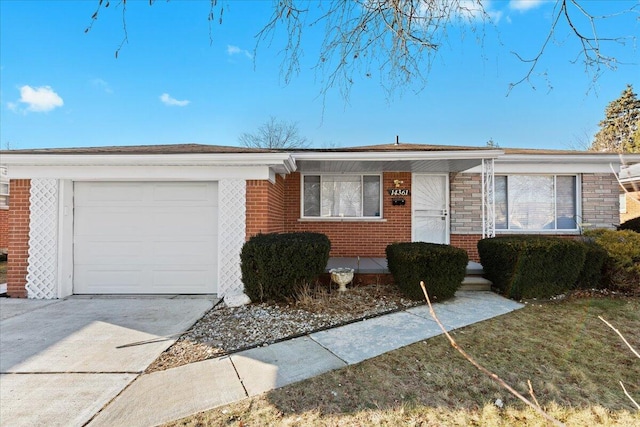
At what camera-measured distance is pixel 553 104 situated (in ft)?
10.8

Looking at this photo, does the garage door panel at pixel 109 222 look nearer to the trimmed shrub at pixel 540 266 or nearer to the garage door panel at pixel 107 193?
the garage door panel at pixel 107 193

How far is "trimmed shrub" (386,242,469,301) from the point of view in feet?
17.5

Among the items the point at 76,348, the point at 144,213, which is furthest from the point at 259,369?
the point at 144,213

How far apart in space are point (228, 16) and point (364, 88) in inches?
56.8

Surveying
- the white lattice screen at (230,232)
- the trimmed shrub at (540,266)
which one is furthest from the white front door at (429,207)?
the white lattice screen at (230,232)

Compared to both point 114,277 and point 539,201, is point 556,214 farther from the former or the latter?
point 114,277

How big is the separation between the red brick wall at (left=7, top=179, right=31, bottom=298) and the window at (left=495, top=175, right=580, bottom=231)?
35.7ft

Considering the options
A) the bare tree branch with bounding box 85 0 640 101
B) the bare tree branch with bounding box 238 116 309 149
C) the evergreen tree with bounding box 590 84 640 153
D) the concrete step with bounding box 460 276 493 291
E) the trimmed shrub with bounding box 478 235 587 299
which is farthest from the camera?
the bare tree branch with bounding box 238 116 309 149

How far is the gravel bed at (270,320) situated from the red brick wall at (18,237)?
163 inches

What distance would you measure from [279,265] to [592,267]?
229 inches

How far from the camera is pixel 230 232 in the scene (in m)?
6.32

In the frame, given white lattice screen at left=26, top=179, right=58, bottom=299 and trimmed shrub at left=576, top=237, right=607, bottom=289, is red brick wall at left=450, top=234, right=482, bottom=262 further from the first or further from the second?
white lattice screen at left=26, top=179, right=58, bottom=299

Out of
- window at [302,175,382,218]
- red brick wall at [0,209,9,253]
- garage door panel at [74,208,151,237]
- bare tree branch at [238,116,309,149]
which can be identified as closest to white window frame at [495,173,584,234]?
window at [302,175,382,218]

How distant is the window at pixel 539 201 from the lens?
27.9 feet
